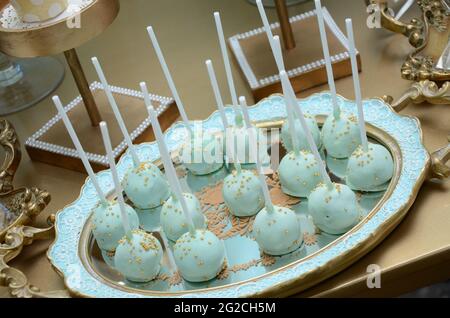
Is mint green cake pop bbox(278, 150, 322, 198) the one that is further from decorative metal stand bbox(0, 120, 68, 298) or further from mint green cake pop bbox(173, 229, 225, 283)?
decorative metal stand bbox(0, 120, 68, 298)

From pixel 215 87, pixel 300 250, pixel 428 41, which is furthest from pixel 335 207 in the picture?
pixel 428 41

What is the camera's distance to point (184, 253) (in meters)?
0.78

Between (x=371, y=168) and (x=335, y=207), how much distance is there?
6 cm

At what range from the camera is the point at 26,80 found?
1.24 metres

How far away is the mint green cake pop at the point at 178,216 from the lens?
82 centimetres

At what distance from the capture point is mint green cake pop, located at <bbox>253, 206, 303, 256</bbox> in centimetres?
78

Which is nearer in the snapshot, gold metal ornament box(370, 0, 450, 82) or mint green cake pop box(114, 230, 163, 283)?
mint green cake pop box(114, 230, 163, 283)

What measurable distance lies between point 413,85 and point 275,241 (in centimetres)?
29

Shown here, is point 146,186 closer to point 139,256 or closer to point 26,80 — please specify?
point 139,256

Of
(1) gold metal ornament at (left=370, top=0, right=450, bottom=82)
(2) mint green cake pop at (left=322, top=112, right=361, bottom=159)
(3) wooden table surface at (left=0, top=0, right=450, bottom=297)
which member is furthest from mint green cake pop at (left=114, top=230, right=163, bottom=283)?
(1) gold metal ornament at (left=370, top=0, right=450, bottom=82)

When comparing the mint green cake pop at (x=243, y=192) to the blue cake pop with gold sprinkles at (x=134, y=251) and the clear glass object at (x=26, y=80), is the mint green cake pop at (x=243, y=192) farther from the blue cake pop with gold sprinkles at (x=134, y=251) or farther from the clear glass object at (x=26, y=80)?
the clear glass object at (x=26, y=80)

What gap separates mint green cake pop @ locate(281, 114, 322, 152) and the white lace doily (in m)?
0.27

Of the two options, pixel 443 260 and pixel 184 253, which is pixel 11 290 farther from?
pixel 443 260

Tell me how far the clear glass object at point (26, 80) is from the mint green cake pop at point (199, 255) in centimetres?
50
